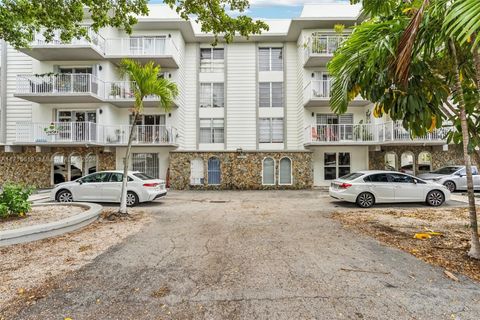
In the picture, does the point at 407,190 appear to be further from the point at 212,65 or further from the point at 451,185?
the point at 212,65

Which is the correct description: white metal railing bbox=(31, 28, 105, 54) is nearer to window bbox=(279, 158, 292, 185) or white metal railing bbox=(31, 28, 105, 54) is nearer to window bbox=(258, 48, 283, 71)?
window bbox=(258, 48, 283, 71)

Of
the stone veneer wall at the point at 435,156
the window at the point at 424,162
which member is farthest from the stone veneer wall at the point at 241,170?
the window at the point at 424,162

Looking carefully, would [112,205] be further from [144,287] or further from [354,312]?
[354,312]

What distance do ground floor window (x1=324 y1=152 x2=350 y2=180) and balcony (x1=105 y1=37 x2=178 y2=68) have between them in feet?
39.8

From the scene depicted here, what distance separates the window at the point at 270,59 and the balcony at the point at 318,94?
3.42 meters

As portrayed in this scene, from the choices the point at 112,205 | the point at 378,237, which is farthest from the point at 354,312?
the point at 112,205

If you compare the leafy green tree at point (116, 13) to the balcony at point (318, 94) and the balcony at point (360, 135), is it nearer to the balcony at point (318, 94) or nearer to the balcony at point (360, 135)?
the balcony at point (318, 94)

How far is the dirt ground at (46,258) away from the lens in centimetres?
351

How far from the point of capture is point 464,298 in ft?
10.7

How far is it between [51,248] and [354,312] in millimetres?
5785

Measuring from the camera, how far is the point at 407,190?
33.5 feet

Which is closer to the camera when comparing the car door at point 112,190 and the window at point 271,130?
the car door at point 112,190

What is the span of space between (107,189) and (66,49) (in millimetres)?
10250

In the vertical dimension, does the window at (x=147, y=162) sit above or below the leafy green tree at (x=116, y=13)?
below
